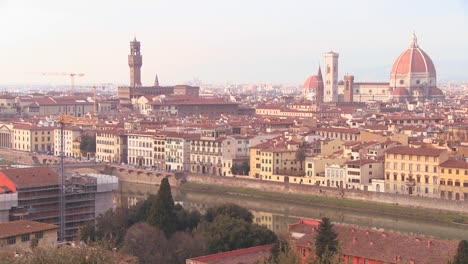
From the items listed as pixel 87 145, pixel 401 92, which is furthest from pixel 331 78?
pixel 87 145

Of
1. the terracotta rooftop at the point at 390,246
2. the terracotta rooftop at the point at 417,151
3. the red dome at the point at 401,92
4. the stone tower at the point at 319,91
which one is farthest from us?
the red dome at the point at 401,92

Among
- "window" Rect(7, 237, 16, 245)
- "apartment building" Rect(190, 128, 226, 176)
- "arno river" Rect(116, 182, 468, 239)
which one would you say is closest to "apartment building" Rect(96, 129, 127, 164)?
"apartment building" Rect(190, 128, 226, 176)

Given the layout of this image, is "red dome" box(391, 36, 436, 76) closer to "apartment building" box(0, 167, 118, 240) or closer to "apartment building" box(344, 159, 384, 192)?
"apartment building" box(344, 159, 384, 192)

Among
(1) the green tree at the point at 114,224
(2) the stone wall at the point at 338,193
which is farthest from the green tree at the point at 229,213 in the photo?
(2) the stone wall at the point at 338,193

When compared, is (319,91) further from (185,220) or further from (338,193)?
(185,220)

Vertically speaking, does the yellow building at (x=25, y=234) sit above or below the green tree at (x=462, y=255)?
below

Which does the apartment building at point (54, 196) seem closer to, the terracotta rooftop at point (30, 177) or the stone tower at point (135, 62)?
the terracotta rooftop at point (30, 177)

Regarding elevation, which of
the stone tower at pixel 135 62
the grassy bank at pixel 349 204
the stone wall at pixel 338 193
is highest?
the stone tower at pixel 135 62
